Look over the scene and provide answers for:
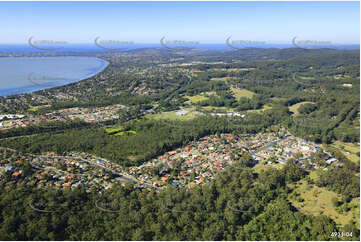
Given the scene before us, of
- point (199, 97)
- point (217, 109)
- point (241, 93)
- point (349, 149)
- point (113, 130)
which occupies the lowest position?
point (349, 149)

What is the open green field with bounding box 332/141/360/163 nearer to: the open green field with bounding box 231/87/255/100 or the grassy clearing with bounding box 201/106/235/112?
the grassy clearing with bounding box 201/106/235/112

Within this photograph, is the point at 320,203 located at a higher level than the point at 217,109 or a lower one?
lower

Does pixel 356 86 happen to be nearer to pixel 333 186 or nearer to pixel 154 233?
pixel 333 186

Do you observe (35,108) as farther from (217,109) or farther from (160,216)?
(160,216)

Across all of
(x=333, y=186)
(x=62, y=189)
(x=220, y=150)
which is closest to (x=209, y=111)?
(x=220, y=150)

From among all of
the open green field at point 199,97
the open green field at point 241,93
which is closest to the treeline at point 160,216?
the open green field at point 199,97

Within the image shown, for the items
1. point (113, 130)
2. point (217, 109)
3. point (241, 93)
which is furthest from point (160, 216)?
point (241, 93)

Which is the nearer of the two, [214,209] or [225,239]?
[225,239]
